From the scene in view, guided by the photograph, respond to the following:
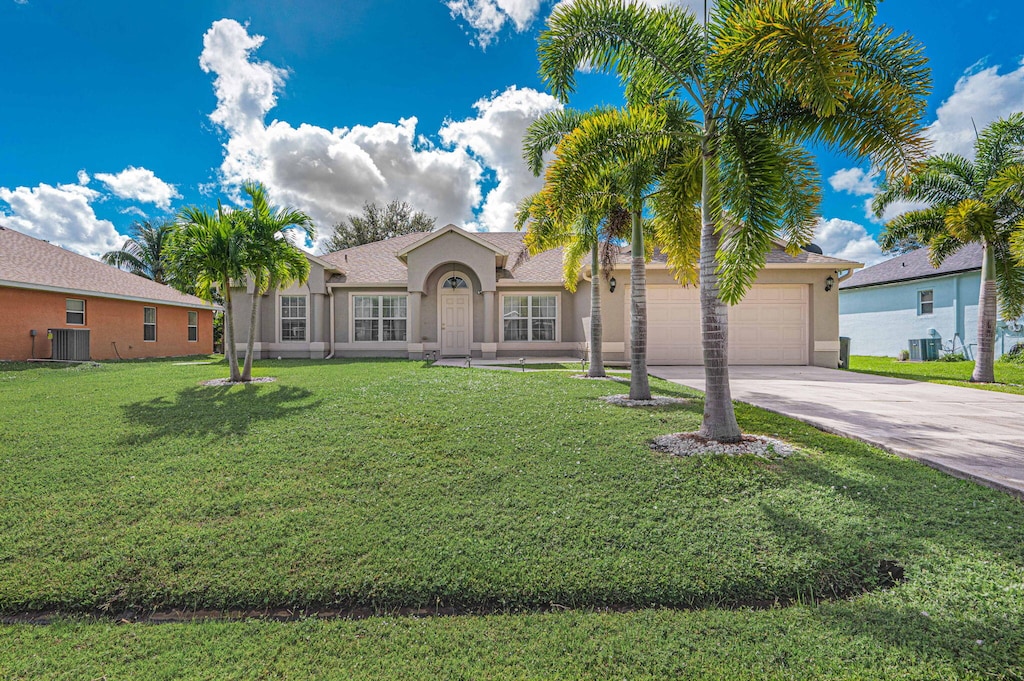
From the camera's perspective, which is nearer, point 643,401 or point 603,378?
point 643,401

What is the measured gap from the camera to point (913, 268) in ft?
70.3

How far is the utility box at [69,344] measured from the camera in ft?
51.6

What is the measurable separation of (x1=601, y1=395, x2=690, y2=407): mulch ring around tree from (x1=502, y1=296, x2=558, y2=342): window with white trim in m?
9.22

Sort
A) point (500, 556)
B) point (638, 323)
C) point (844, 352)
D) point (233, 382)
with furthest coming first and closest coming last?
point (844, 352) → point (233, 382) → point (638, 323) → point (500, 556)

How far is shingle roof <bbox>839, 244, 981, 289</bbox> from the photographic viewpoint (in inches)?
734

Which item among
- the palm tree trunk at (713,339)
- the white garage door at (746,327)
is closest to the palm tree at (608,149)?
the palm tree trunk at (713,339)

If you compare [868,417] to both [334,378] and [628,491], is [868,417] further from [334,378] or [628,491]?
[334,378]

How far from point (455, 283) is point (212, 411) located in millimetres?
10815

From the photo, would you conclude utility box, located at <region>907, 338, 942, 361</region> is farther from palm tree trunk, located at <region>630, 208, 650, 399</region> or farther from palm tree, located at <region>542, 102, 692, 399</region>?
palm tree, located at <region>542, 102, 692, 399</region>

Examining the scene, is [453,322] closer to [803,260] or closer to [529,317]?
[529,317]

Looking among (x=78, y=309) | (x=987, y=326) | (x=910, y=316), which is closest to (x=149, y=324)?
(x=78, y=309)

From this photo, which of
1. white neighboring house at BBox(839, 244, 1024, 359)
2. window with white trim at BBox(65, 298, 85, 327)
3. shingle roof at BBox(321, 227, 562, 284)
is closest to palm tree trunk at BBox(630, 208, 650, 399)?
shingle roof at BBox(321, 227, 562, 284)

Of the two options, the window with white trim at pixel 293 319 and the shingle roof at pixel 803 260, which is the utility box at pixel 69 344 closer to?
the window with white trim at pixel 293 319

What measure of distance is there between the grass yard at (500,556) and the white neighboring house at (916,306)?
1937 centimetres
